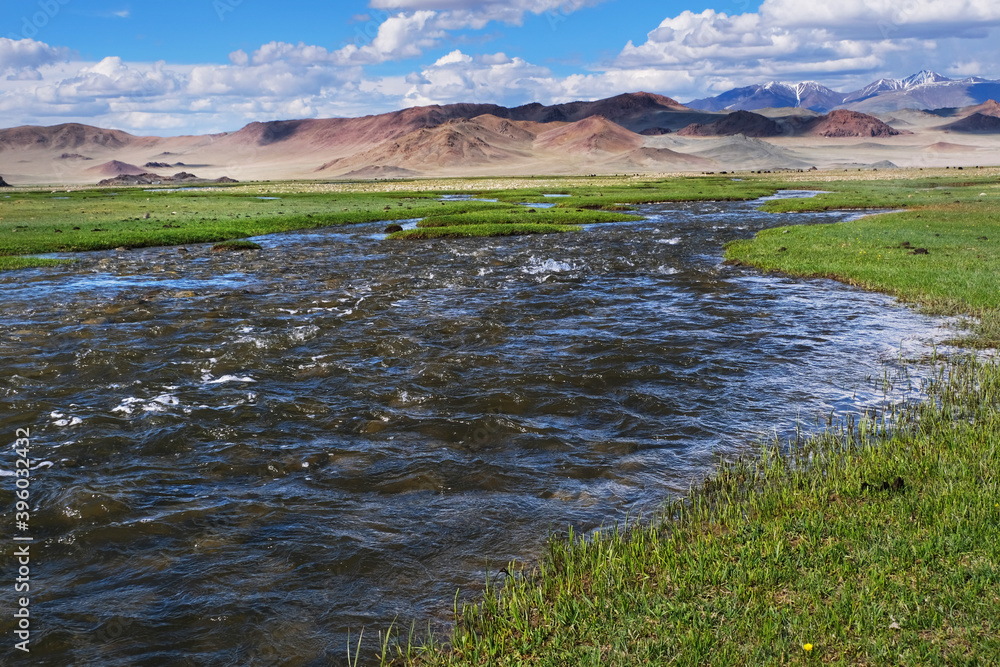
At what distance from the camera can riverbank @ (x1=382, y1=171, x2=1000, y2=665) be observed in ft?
19.6

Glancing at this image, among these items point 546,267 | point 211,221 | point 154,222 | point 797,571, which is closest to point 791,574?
point 797,571

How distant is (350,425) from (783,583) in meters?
8.20

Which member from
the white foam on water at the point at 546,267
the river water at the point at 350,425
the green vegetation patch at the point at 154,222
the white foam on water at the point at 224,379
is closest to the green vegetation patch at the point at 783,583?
the river water at the point at 350,425

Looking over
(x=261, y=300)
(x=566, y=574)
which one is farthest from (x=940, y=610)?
(x=261, y=300)

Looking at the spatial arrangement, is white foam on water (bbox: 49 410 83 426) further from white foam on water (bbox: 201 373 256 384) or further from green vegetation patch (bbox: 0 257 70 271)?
green vegetation patch (bbox: 0 257 70 271)

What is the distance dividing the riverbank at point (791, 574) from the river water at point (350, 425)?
0.93m

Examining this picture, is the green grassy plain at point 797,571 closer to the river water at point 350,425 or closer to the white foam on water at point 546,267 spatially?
the river water at point 350,425

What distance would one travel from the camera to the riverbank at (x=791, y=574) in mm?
5961

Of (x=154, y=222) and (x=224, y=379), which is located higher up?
(x=154, y=222)

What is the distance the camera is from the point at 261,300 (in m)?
24.4

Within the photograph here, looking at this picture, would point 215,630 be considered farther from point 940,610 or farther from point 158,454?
point 940,610

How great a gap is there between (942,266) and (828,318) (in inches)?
314

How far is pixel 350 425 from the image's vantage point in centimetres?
1296

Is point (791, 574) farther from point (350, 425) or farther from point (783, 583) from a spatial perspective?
→ point (350, 425)
